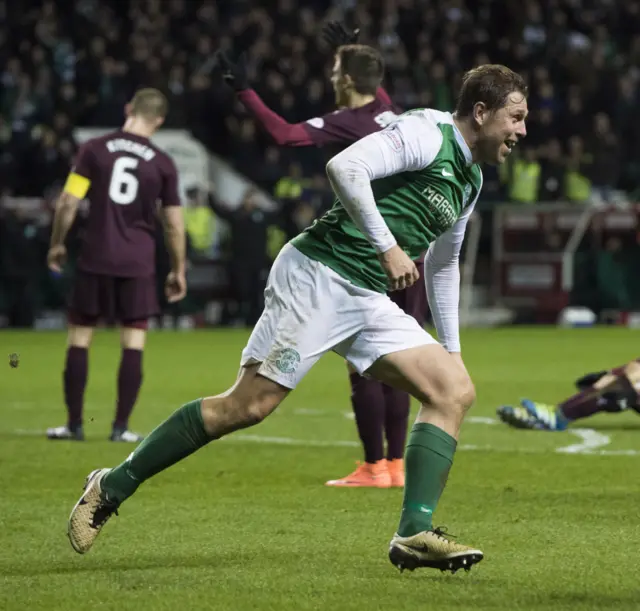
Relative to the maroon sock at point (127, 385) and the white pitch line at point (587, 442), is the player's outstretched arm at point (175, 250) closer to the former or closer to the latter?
the maroon sock at point (127, 385)

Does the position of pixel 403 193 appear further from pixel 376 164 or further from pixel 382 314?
pixel 382 314

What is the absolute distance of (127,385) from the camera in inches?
401

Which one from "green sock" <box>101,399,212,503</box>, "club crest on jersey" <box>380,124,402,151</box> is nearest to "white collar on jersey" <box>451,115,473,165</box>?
"club crest on jersey" <box>380,124,402,151</box>

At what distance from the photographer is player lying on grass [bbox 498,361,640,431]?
1029cm

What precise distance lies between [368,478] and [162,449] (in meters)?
2.54

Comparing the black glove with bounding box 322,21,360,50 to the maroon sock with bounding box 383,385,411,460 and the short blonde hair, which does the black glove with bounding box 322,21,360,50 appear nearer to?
the short blonde hair

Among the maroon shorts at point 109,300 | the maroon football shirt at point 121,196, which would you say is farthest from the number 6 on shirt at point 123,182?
the maroon shorts at point 109,300

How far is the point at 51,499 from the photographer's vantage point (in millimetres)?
7551

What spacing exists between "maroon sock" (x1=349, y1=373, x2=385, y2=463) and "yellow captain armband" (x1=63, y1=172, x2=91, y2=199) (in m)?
2.76

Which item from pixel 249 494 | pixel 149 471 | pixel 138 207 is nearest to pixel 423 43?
pixel 138 207

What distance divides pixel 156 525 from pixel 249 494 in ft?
3.59

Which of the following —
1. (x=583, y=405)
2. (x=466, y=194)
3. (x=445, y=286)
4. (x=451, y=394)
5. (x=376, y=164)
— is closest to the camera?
(x=376, y=164)

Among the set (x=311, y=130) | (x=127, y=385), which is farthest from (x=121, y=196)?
(x=311, y=130)

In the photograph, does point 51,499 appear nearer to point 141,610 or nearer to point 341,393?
point 141,610
